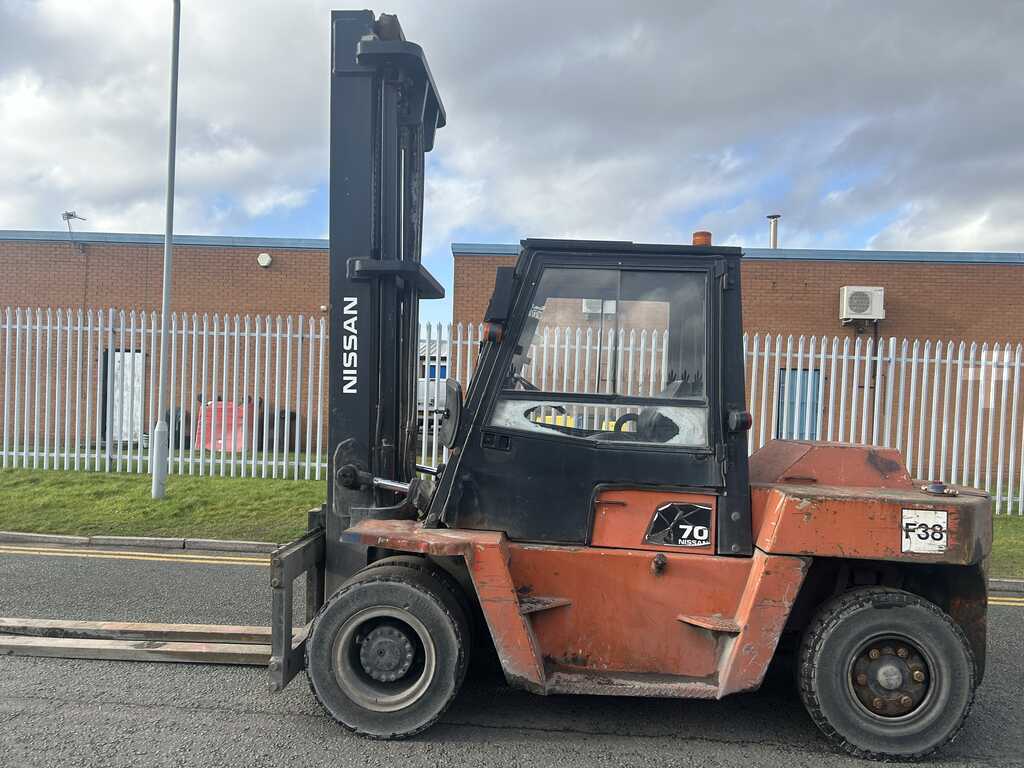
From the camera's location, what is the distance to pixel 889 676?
3.55 metres

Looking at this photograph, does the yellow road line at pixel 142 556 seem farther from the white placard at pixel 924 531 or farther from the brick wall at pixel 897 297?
the brick wall at pixel 897 297

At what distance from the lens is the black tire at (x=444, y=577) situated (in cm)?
372

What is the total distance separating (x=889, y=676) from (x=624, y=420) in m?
1.80

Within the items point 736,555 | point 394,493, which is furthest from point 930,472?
point 394,493

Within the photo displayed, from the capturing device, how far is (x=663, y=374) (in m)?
3.82

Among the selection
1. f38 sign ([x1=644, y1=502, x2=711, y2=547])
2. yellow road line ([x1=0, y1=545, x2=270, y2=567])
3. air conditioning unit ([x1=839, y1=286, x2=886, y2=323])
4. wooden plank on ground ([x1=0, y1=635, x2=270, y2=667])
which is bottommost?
yellow road line ([x1=0, y1=545, x2=270, y2=567])

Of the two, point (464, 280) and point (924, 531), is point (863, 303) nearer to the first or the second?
point (464, 280)

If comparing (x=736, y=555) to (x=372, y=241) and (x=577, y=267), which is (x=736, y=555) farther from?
(x=372, y=241)

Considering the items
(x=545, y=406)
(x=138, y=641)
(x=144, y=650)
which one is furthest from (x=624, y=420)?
(x=138, y=641)

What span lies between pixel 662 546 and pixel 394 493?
1665 millimetres

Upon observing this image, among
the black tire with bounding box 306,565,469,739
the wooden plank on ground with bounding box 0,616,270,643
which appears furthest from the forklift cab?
the wooden plank on ground with bounding box 0,616,270,643

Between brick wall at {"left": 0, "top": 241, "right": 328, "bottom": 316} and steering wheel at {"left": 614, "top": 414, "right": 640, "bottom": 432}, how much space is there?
15.8 m

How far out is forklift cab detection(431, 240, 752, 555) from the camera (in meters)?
3.71

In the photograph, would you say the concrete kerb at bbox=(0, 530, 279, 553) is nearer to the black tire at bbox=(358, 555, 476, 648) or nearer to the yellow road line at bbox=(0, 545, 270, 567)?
the yellow road line at bbox=(0, 545, 270, 567)
